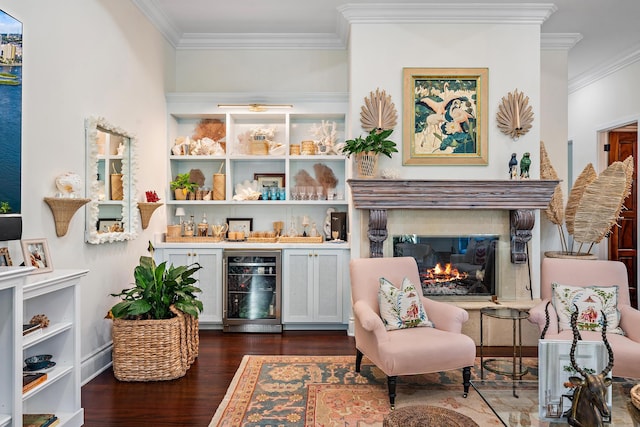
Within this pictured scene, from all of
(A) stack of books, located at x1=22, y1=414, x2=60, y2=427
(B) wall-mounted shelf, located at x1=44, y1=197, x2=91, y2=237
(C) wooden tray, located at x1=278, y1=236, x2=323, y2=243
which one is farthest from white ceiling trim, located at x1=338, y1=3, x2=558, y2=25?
(A) stack of books, located at x1=22, y1=414, x2=60, y2=427

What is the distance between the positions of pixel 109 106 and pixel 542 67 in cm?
435

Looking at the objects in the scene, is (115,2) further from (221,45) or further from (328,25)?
(328,25)

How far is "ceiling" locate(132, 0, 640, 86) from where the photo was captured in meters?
4.21

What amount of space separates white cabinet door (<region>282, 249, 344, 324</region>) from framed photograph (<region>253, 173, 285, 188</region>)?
2.86 ft

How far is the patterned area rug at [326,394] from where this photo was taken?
2705mm

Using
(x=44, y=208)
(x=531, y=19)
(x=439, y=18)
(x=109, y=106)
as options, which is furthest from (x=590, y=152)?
(x=44, y=208)

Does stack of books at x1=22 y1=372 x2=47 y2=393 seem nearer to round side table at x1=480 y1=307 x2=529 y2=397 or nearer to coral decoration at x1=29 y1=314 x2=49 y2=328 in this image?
coral decoration at x1=29 y1=314 x2=49 y2=328

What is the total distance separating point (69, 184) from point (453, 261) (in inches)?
129

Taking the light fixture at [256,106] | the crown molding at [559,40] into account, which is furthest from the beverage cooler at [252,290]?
the crown molding at [559,40]

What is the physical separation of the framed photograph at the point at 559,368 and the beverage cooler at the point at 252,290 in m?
2.91

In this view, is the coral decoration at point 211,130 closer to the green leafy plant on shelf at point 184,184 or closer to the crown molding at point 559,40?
the green leafy plant on shelf at point 184,184

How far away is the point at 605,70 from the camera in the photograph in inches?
226

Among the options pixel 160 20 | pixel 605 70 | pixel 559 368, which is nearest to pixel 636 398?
pixel 559 368

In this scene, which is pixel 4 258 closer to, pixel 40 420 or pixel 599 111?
pixel 40 420
